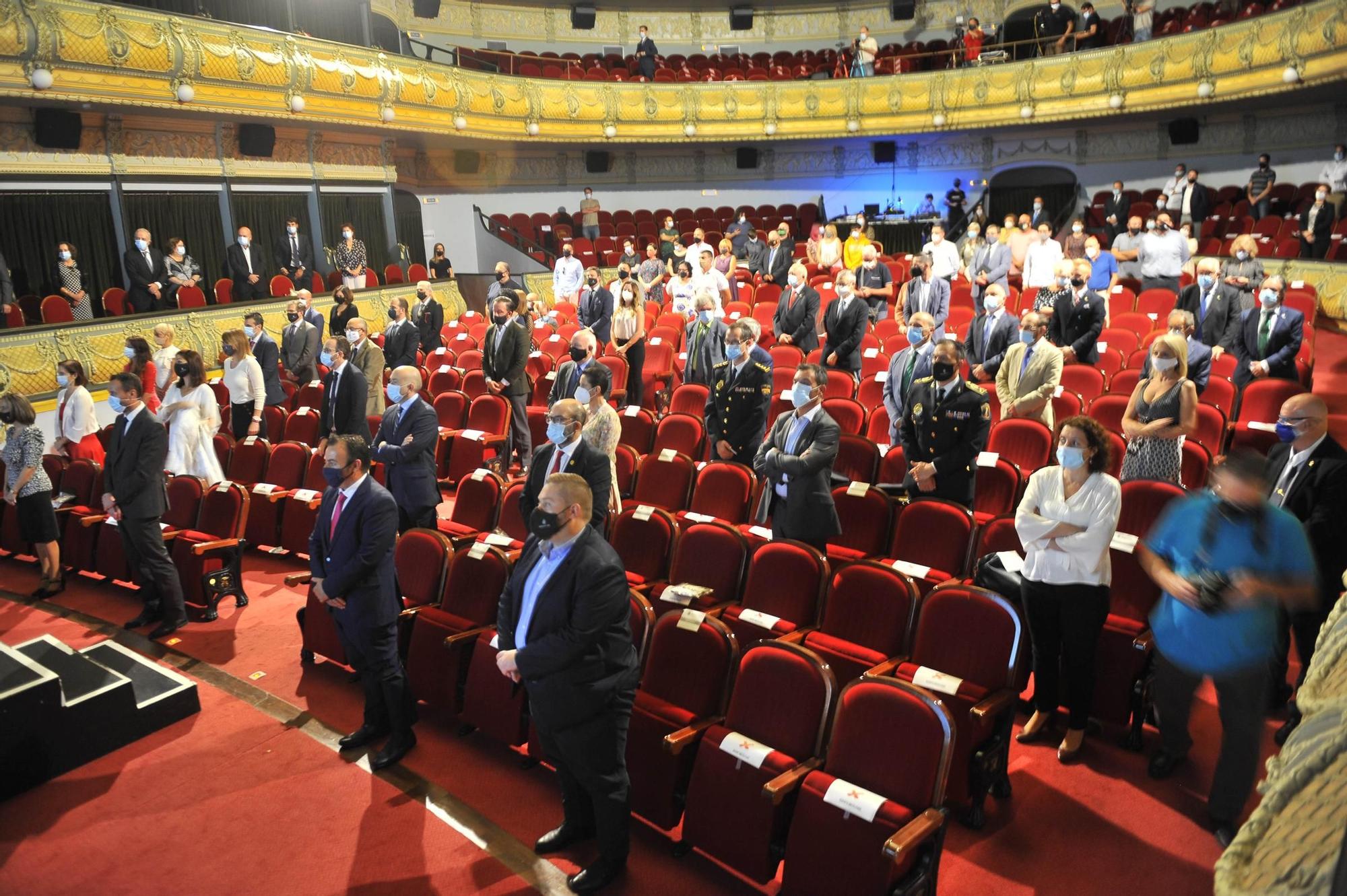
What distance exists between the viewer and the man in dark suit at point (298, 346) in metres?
9.46

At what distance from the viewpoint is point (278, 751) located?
4328 millimetres

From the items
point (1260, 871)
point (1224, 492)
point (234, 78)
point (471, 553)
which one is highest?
point (234, 78)

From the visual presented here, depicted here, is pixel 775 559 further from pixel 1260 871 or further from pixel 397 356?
pixel 397 356

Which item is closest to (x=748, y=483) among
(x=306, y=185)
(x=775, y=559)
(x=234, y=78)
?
(x=775, y=559)

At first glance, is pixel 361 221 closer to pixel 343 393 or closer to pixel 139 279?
pixel 139 279

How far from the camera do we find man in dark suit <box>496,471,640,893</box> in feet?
10.3

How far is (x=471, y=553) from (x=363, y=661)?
0.80 meters

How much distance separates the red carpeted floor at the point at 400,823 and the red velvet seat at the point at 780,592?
1037 mm

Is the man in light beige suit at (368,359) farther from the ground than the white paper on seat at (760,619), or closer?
farther from the ground

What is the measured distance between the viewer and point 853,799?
2.90 meters

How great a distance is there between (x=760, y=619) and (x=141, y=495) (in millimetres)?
4087

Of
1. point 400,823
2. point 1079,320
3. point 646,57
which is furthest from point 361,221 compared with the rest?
point 400,823

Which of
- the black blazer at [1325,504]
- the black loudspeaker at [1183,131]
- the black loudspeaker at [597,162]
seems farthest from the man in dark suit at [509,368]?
the black loudspeaker at [1183,131]

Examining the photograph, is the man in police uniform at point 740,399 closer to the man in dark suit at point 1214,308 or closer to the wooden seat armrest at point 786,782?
the wooden seat armrest at point 786,782
